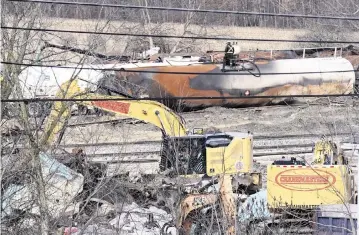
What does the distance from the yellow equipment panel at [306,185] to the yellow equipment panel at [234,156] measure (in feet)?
8.27

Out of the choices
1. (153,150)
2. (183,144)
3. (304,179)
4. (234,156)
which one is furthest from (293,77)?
(304,179)

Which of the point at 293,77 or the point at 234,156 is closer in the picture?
the point at 234,156

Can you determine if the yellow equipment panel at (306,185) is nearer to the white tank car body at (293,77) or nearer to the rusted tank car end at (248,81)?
the rusted tank car end at (248,81)

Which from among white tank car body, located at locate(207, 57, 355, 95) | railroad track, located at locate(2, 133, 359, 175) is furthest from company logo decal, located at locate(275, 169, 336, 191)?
white tank car body, located at locate(207, 57, 355, 95)

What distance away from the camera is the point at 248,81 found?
2930cm

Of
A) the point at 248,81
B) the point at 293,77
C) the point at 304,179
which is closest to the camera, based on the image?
the point at 304,179

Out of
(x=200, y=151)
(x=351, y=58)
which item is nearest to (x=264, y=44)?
(x=351, y=58)

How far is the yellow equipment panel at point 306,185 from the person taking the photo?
1416cm

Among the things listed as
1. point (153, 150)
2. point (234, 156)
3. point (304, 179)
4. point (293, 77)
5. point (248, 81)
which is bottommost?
point (304, 179)

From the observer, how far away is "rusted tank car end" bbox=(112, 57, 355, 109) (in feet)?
94.2

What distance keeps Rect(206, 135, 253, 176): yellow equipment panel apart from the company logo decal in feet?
8.48

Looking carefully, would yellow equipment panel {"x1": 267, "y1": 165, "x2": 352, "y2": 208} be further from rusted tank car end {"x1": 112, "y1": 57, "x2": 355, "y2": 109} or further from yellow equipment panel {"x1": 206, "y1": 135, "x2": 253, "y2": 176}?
rusted tank car end {"x1": 112, "y1": 57, "x2": 355, "y2": 109}

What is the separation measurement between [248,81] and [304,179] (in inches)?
601

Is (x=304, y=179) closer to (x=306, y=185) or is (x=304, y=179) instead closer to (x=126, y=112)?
(x=306, y=185)
